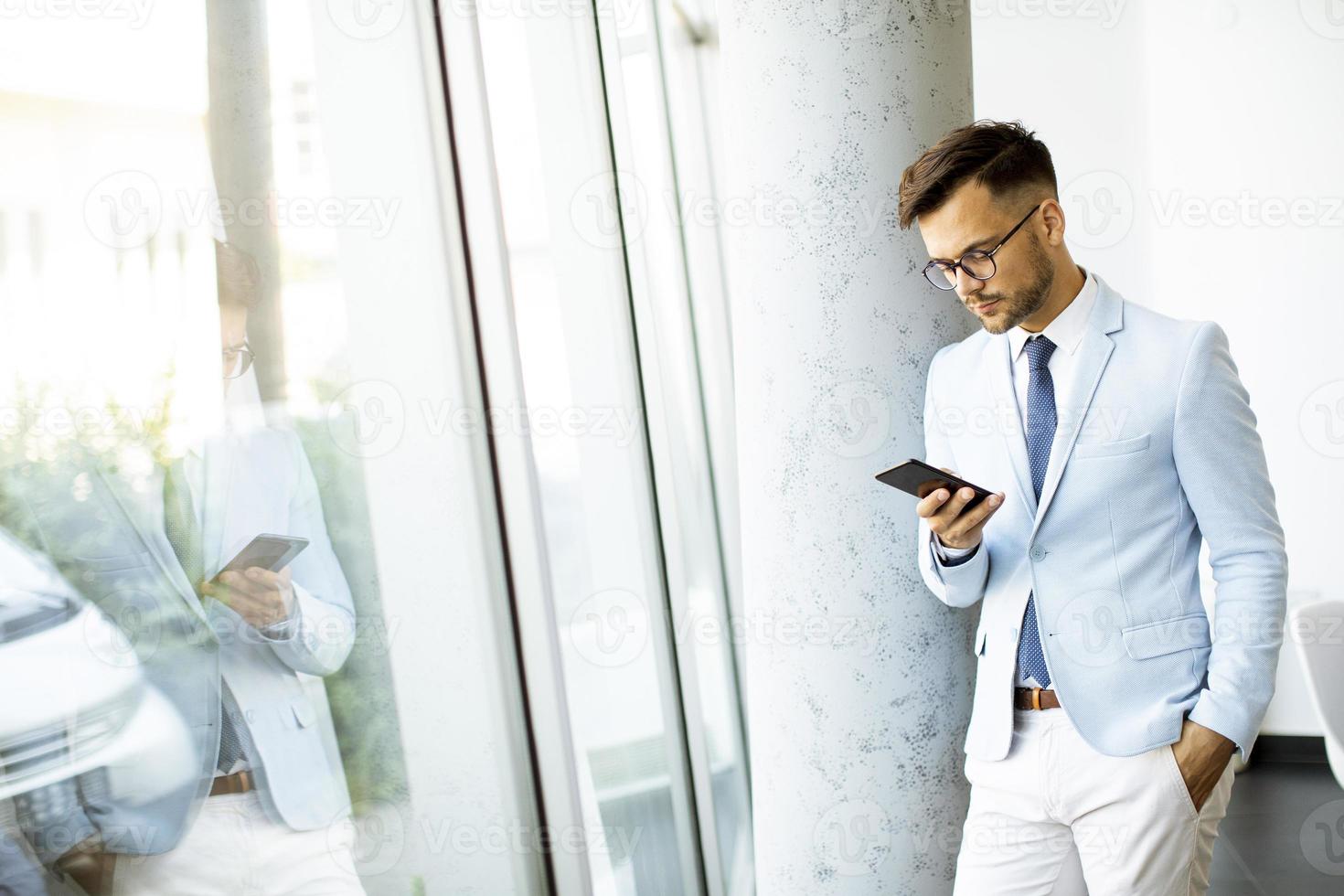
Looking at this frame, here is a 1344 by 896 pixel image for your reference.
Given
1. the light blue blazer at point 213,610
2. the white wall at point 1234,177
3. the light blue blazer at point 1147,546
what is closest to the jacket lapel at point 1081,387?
the light blue blazer at point 1147,546

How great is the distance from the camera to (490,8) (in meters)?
1.97

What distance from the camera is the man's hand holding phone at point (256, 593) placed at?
50.7 inches

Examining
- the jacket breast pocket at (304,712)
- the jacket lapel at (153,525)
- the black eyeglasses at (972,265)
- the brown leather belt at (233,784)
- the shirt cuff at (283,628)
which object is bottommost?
the brown leather belt at (233,784)

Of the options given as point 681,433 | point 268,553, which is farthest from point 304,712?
point 681,433

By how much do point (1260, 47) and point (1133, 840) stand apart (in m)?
4.26

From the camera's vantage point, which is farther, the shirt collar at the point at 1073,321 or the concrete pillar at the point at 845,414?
the concrete pillar at the point at 845,414

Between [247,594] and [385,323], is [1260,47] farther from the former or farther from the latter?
[247,594]

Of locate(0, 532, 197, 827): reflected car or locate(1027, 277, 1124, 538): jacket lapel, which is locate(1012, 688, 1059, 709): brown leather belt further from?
locate(0, 532, 197, 827): reflected car

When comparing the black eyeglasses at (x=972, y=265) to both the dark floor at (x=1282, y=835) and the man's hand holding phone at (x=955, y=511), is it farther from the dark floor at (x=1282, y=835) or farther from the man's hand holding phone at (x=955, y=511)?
the dark floor at (x=1282, y=835)

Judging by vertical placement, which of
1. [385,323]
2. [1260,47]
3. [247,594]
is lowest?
[247,594]

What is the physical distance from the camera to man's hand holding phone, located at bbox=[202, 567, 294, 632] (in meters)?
1.29

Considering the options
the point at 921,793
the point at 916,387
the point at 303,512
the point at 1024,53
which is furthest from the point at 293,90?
the point at 1024,53

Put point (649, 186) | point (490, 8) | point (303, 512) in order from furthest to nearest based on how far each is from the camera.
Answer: point (649, 186) → point (490, 8) → point (303, 512)

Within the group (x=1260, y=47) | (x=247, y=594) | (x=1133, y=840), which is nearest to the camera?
(x=247, y=594)
